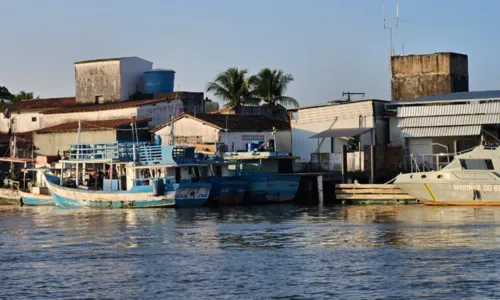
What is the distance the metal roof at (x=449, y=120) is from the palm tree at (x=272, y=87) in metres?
21.4

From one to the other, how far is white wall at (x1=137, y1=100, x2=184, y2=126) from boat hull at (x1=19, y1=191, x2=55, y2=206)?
32.1ft

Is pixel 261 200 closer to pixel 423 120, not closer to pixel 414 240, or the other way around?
pixel 423 120

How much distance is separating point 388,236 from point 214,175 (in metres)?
19.5

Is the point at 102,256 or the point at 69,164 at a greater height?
the point at 69,164

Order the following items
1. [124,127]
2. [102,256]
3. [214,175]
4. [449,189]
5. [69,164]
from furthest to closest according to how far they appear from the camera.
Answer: [124,127] < [69,164] < [214,175] < [449,189] < [102,256]

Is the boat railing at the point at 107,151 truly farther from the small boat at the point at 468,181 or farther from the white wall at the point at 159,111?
the small boat at the point at 468,181

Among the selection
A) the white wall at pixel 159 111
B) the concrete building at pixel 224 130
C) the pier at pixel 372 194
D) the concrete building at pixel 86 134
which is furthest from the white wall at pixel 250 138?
the pier at pixel 372 194

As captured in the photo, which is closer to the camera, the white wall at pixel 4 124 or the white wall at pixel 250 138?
the white wall at pixel 250 138

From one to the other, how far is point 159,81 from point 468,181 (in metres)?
31.4

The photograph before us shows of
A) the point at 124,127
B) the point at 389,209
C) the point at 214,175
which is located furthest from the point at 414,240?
the point at 124,127

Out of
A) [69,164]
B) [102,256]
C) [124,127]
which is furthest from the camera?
[124,127]

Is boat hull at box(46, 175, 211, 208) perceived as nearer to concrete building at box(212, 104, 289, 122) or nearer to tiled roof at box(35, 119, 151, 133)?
tiled roof at box(35, 119, 151, 133)

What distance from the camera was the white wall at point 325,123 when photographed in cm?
5600

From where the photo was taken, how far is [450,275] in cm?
2580
